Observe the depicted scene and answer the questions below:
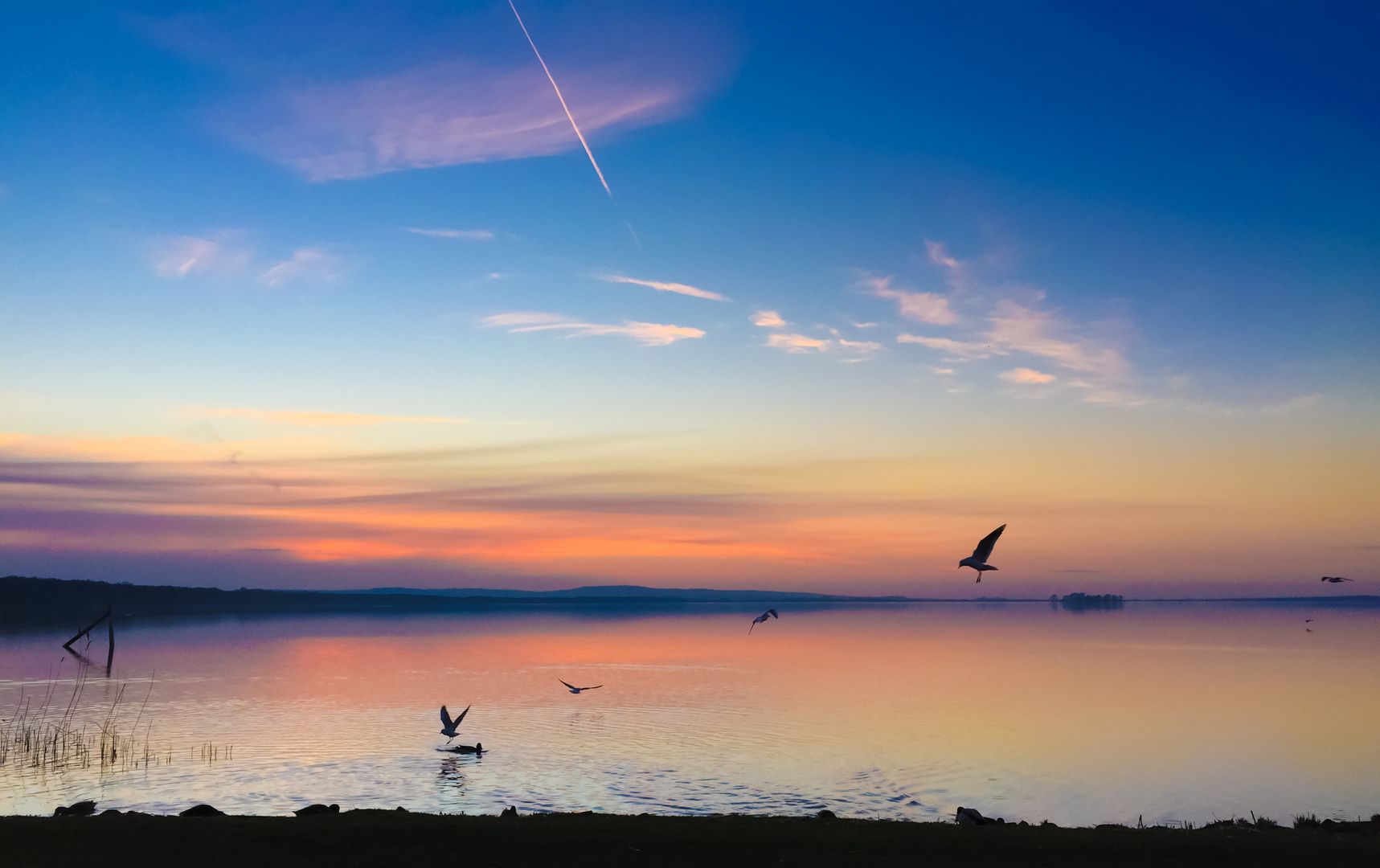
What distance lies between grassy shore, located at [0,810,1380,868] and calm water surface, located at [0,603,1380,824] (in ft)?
29.3

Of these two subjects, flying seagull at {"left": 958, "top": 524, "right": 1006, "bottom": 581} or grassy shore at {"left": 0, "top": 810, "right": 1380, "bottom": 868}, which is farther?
flying seagull at {"left": 958, "top": 524, "right": 1006, "bottom": 581}

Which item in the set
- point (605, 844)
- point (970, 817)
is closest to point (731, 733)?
point (970, 817)

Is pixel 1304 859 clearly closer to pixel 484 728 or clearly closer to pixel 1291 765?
pixel 1291 765

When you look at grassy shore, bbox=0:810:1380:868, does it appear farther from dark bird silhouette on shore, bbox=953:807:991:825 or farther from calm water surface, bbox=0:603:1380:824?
calm water surface, bbox=0:603:1380:824

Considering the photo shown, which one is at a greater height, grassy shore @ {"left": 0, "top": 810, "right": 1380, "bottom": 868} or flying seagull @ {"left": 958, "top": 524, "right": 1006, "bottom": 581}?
flying seagull @ {"left": 958, "top": 524, "right": 1006, "bottom": 581}

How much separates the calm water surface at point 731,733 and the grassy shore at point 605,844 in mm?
8931

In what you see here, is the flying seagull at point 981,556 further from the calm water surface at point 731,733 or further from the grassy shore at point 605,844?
the calm water surface at point 731,733

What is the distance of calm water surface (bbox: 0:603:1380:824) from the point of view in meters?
32.8

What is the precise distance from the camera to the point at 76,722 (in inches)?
1855

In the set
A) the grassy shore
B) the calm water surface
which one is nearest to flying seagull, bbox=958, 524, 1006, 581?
the grassy shore

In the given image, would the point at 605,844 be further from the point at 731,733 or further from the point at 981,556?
the point at 731,733

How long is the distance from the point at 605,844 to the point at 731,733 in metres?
28.8

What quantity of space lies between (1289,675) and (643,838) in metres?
80.2

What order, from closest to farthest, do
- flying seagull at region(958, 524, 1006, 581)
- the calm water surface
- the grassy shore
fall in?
the grassy shore → flying seagull at region(958, 524, 1006, 581) → the calm water surface
